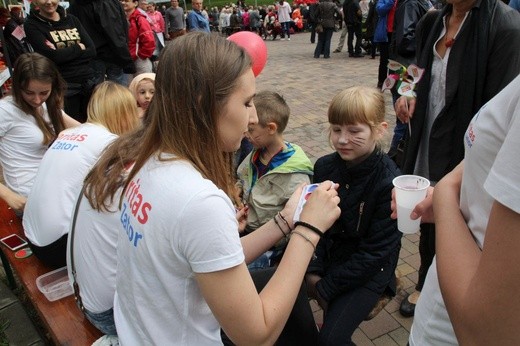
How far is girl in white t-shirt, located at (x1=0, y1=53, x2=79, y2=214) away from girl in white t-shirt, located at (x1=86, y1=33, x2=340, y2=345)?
7.31 feet

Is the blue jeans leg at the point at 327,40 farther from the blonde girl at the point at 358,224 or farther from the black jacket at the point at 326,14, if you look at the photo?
the blonde girl at the point at 358,224

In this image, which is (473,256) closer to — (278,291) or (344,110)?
(278,291)

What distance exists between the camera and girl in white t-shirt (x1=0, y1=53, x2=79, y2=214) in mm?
3105

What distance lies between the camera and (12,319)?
2801 mm

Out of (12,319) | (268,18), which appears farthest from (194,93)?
(268,18)

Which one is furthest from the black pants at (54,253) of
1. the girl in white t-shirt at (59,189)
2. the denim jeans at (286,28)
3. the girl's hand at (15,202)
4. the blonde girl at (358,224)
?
the denim jeans at (286,28)

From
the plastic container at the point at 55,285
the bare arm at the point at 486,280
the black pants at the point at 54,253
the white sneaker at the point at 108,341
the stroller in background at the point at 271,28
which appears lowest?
the stroller in background at the point at 271,28

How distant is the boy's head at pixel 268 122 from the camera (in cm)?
237

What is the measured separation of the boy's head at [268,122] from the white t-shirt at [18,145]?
1.83 metres

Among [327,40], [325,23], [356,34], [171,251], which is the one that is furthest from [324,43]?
[171,251]

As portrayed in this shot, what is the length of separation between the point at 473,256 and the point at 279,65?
11749 mm

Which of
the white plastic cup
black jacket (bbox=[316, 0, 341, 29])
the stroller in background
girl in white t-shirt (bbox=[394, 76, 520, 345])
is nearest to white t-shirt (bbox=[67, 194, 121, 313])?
the white plastic cup

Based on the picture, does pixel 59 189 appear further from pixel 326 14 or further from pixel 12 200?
pixel 326 14

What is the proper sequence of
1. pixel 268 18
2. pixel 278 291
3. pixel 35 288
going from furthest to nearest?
1. pixel 268 18
2. pixel 35 288
3. pixel 278 291
